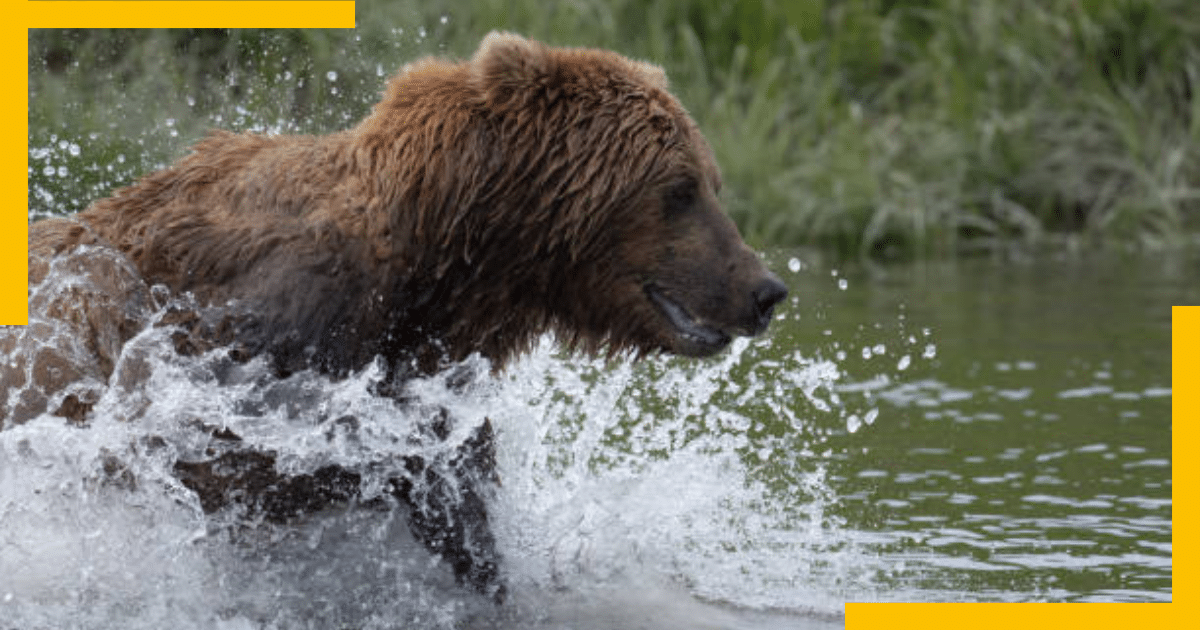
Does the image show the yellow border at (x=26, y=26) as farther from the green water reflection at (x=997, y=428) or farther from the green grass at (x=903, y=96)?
the green grass at (x=903, y=96)

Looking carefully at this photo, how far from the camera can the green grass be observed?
13.2m

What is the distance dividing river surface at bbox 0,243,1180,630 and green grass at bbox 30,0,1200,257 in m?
4.58

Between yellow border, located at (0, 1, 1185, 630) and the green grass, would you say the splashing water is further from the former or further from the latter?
the green grass

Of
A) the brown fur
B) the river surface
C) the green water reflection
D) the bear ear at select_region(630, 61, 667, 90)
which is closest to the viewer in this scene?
the brown fur

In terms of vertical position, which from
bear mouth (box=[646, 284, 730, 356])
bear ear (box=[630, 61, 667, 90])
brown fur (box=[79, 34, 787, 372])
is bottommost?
bear mouth (box=[646, 284, 730, 356])

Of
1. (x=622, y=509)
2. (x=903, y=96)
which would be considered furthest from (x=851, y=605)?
(x=903, y=96)

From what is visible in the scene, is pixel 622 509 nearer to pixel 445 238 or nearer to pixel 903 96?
pixel 445 238

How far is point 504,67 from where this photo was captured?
17.9ft

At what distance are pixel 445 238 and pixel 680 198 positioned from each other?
648mm

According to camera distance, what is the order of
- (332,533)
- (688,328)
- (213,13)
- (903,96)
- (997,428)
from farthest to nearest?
(903,96)
(997,428)
(213,13)
(332,533)
(688,328)

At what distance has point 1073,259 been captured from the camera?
12688 millimetres

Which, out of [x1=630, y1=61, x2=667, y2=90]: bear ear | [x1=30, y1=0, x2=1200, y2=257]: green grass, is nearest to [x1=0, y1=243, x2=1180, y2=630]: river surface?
[x1=630, y1=61, x2=667, y2=90]: bear ear

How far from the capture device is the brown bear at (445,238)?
5.37m

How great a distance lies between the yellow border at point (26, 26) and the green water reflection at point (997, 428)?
1.75m
